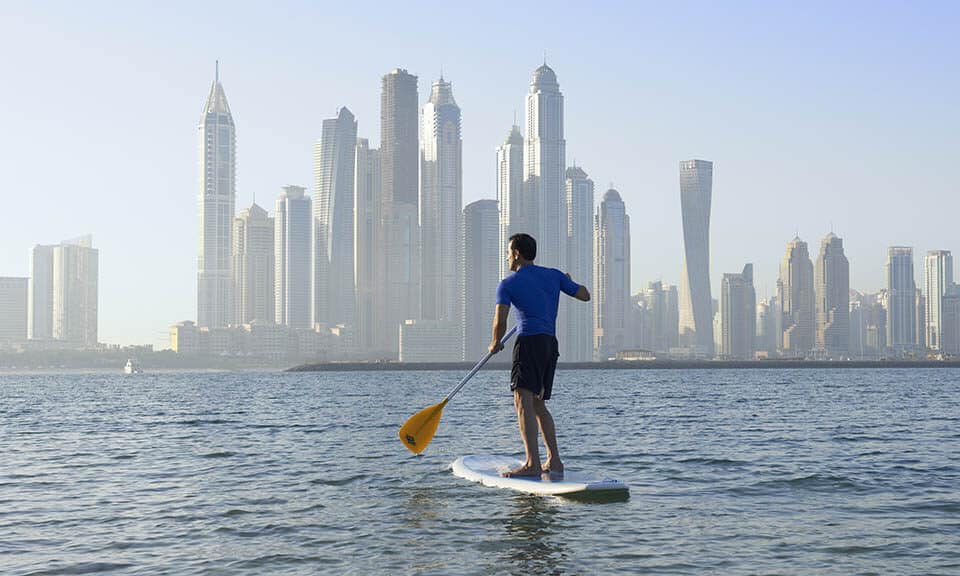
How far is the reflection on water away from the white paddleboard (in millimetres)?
179

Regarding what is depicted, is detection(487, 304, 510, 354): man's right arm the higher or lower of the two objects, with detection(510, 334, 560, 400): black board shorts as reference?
higher

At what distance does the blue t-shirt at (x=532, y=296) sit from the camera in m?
10.4

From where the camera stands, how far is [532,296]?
10.4 m

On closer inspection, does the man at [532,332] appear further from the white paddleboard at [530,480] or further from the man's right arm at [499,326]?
the white paddleboard at [530,480]

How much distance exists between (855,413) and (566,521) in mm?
22328

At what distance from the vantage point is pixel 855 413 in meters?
28.7

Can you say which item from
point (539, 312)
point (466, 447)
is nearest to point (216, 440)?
point (466, 447)

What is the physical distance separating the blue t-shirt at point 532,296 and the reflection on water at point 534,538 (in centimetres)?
178

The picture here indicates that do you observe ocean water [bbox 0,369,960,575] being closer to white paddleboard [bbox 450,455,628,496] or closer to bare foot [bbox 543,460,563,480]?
white paddleboard [bbox 450,455,628,496]

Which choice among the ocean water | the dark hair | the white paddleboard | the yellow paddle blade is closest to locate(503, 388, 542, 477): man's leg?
the white paddleboard

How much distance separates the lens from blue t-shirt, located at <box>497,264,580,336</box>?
1038cm

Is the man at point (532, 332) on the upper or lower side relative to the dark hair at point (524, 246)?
lower

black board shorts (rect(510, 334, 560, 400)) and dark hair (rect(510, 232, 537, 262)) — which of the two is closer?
black board shorts (rect(510, 334, 560, 400))

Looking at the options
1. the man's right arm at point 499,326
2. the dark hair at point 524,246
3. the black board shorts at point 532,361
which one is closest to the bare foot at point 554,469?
the black board shorts at point 532,361
